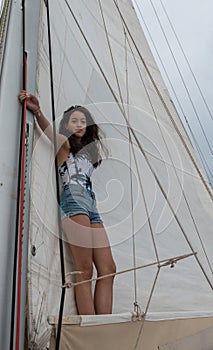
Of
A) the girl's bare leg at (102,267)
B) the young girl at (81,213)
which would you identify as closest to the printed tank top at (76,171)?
the young girl at (81,213)

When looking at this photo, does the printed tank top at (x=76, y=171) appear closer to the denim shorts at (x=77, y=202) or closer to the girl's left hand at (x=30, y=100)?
the denim shorts at (x=77, y=202)

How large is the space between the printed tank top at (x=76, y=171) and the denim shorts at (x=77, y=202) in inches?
0.6

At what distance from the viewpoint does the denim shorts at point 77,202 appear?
0.90 metres

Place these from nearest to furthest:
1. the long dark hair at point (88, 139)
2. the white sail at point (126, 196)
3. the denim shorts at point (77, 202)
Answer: the white sail at point (126, 196)
the denim shorts at point (77, 202)
the long dark hair at point (88, 139)

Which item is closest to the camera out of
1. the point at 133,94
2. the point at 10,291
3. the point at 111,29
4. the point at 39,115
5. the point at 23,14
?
the point at 10,291

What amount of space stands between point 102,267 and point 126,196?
1.06ft

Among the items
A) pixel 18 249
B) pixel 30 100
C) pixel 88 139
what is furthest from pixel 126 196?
pixel 18 249

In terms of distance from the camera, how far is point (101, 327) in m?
0.74

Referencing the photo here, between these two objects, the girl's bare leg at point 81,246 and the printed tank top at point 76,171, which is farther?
the printed tank top at point 76,171

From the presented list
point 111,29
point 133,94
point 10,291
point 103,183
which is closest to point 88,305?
point 10,291

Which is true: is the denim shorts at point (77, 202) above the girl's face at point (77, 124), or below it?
below

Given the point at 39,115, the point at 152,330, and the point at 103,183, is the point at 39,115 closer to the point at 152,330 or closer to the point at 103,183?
the point at 103,183

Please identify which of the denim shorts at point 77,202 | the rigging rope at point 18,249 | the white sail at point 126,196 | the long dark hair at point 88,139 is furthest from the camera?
the long dark hair at point 88,139

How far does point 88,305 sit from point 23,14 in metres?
0.78
